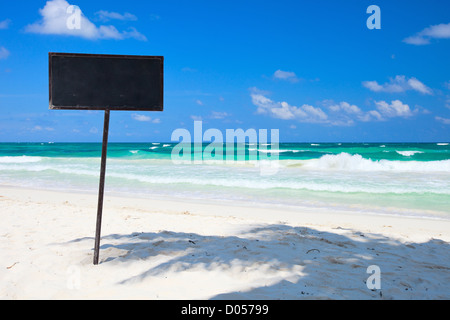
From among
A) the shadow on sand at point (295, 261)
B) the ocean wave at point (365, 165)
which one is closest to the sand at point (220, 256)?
the shadow on sand at point (295, 261)

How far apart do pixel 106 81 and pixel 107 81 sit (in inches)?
0.4

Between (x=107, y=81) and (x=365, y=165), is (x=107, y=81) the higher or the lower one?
the higher one

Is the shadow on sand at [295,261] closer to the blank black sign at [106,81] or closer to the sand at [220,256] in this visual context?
the sand at [220,256]

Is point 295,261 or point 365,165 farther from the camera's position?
point 365,165

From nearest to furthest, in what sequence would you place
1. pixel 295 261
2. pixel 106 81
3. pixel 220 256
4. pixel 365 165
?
pixel 106 81 → pixel 295 261 → pixel 220 256 → pixel 365 165

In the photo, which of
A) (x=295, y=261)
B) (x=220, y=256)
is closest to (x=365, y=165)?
(x=295, y=261)

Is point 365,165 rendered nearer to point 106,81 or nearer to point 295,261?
point 295,261

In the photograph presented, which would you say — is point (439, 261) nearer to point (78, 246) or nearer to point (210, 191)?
point (78, 246)

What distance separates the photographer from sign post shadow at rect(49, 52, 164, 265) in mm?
3785

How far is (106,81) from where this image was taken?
153 inches

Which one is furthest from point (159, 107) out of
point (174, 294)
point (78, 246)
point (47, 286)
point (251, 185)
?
point (251, 185)

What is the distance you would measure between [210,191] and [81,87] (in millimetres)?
8957

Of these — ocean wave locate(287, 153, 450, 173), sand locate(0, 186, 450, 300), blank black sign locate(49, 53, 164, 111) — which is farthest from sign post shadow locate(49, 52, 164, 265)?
ocean wave locate(287, 153, 450, 173)

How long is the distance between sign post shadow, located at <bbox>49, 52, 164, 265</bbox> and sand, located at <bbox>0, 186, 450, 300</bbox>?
1946 mm
